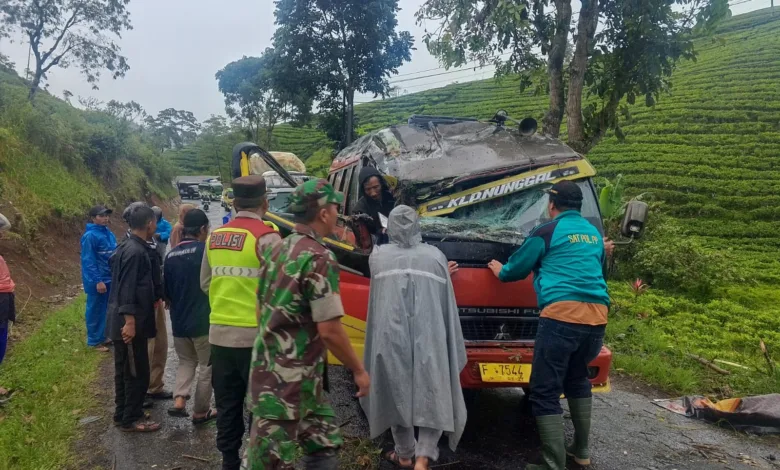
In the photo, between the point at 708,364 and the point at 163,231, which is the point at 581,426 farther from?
the point at 163,231

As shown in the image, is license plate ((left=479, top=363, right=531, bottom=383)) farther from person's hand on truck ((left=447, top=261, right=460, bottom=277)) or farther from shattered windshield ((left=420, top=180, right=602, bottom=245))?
shattered windshield ((left=420, top=180, right=602, bottom=245))

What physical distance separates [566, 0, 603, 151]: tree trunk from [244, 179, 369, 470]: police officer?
697 centimetres

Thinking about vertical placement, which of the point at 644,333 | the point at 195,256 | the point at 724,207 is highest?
the point at 195,256

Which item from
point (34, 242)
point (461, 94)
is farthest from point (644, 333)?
point (461, 94)

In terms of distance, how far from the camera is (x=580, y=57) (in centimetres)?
854

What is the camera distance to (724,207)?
20359mm

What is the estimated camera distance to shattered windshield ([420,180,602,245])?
425 centimetres

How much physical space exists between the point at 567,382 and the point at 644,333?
4299mm

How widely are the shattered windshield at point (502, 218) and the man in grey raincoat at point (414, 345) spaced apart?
65 centimetres

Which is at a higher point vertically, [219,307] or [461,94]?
[461,94]

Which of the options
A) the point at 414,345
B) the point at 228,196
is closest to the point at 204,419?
the point at 228,196

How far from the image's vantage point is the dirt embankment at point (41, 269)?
8148mm

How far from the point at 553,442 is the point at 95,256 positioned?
502 cm

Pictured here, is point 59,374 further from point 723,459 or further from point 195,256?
point 723,459
